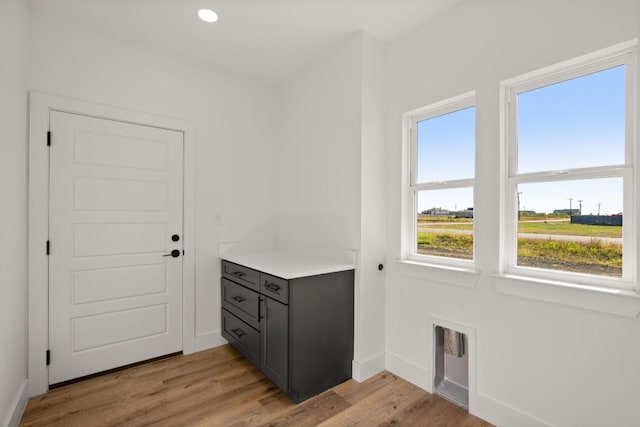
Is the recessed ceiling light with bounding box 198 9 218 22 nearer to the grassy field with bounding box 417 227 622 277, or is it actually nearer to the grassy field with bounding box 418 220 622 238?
the grassy field with bounding box 417 227 622 277

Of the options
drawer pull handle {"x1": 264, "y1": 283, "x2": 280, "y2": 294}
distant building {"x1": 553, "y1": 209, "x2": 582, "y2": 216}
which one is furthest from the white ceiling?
drawer pull handle {"x1": 264, "y1": 283, "x2": 280, "y2": 294}

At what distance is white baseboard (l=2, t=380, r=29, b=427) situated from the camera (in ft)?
5.70

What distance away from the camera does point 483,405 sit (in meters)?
1.95

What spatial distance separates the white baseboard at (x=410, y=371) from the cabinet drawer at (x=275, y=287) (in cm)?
110

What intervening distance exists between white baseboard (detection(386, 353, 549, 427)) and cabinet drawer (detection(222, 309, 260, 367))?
44.5 inches

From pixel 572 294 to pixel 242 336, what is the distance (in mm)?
2295

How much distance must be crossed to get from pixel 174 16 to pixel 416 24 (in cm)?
181

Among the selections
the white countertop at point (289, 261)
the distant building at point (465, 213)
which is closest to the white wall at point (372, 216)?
the white countertop at point (289, 261)

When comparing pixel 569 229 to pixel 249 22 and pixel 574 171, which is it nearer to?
pixel 574 171

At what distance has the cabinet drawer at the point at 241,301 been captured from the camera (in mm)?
2389

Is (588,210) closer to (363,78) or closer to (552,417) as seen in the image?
(552,417)

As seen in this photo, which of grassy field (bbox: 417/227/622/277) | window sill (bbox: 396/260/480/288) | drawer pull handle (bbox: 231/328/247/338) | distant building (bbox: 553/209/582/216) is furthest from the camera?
drawer pull handle (bbox: 231/328/247/338)

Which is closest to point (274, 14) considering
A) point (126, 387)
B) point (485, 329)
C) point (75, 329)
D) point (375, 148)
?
point (375, 148)

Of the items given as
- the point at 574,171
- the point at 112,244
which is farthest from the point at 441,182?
the point at 112,244
